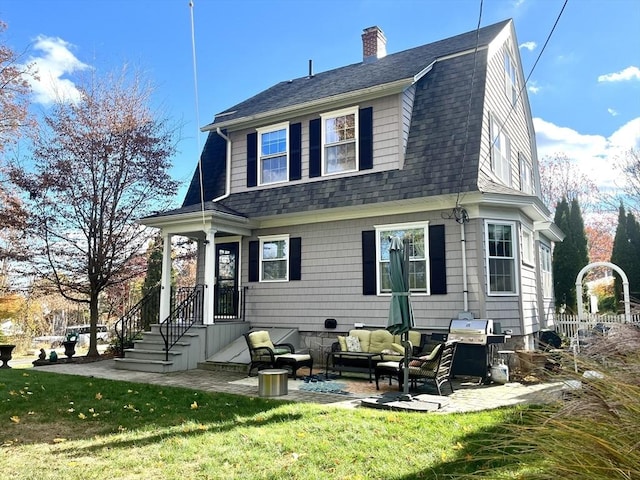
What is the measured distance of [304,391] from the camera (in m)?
7.46

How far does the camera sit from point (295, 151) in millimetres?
11805

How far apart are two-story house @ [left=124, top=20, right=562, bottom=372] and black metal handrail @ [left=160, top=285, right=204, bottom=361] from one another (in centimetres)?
41

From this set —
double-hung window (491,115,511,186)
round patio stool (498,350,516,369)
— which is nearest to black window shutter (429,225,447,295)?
round patio stool (498,350,516,369)

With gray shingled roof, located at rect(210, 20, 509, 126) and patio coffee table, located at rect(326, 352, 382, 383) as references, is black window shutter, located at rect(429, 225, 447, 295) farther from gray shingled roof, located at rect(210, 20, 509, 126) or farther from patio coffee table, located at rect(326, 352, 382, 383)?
gray shingled roof, located at rect(210, 20, 509, 126)

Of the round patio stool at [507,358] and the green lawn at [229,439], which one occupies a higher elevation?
the round patio stool at [507,358]

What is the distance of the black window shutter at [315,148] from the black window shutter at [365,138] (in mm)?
1064

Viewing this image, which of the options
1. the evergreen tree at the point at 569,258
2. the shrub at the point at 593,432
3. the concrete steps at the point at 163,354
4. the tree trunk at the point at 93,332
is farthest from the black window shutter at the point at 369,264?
the evergreen tree at the point at 569,258

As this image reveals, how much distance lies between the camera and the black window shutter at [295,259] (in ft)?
36.7

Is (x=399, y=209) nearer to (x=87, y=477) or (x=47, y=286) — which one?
(x=87, y=477)

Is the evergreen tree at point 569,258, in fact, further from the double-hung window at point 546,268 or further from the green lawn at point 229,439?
the green lawn at point 229,439

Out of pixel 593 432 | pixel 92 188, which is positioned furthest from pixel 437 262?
pixel 92 188

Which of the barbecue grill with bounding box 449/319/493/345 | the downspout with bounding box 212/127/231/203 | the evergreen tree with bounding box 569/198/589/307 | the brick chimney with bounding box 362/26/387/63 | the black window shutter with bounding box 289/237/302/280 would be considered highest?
the brick chimney with bounding box 362/26/387/63

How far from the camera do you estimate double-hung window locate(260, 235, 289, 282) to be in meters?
11.5

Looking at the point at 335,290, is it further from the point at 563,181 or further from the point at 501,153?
the point at 563,181
